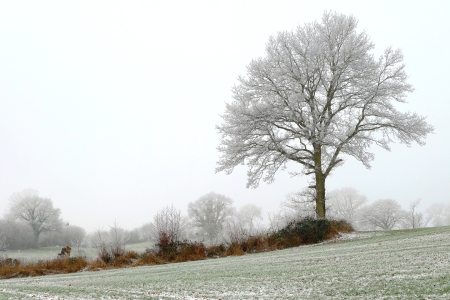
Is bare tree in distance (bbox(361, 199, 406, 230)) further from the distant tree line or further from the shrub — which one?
the shrub

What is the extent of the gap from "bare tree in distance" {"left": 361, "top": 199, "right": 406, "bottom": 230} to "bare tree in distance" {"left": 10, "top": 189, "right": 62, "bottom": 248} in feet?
137

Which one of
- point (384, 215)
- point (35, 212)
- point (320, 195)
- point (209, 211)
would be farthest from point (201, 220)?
point (320, 195)

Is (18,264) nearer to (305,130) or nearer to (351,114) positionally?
(305,130)

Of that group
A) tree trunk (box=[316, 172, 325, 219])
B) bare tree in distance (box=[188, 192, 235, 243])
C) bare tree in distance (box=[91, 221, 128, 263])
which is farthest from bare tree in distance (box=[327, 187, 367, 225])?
bare tree in distance (box=[91, 221, 128, 263])

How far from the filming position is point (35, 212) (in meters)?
32.6

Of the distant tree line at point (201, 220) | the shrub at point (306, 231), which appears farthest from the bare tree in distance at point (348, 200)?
the shrub at point (306, 231)

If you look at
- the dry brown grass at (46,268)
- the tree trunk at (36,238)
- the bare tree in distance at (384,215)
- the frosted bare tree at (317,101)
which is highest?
the frosted bare tree at (317,101)

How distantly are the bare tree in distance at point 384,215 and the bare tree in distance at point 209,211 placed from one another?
20.5 meters

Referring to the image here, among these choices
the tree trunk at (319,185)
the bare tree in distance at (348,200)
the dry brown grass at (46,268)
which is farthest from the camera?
the bare tree in distance at (348,200)

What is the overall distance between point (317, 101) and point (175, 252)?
36.6 feet

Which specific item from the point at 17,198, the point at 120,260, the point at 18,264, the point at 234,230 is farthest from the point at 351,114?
the point at 17,198

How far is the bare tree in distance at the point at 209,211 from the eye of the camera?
4709 cm

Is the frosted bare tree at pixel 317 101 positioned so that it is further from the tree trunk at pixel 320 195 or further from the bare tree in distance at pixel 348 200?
the bare tree in distance at pixel 348 200

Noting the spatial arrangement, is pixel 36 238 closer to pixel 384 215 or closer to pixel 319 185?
pixel 319 185
